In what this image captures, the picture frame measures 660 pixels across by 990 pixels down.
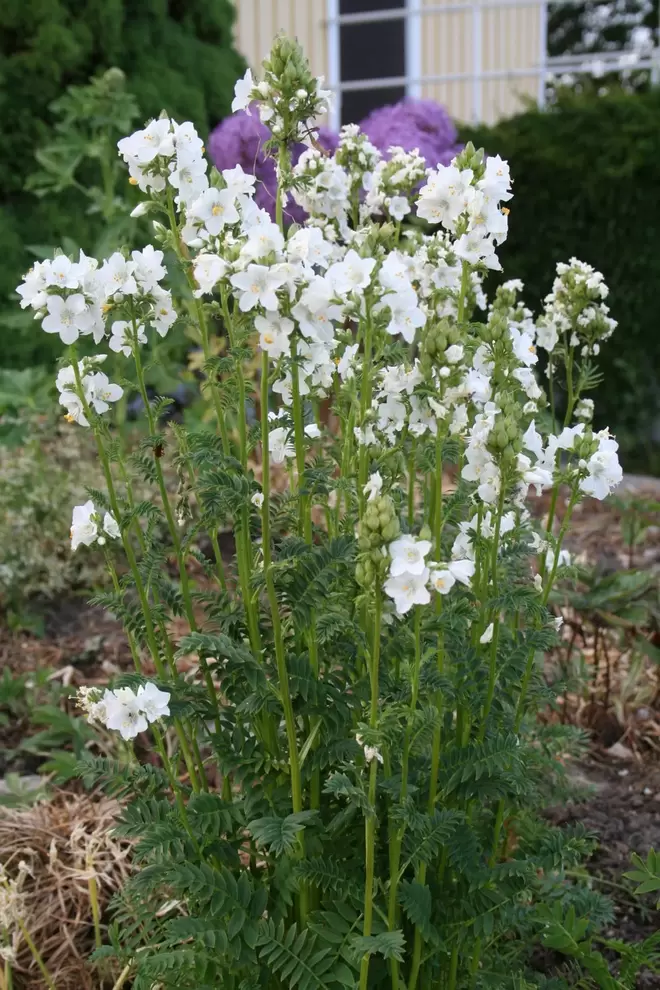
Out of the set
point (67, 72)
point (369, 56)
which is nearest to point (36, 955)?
point (67, 72)

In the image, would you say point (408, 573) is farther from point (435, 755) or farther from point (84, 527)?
point (84, 527)

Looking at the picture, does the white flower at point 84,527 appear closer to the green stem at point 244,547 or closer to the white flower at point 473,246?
the green stem at point 244,547

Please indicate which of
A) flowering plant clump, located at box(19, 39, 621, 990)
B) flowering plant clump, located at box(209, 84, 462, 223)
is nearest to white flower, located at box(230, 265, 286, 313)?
flowering plant clump, located at box(19, 39, 621, 990)

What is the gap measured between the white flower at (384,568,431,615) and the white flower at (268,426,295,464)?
0.46 meters

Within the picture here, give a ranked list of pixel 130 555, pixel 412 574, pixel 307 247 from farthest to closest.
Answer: pixel 130 555
pixel 307 247
pixel 412 574

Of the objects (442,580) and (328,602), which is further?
(328,602)

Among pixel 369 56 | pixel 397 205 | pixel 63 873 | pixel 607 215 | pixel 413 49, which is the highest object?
pixel 369 56

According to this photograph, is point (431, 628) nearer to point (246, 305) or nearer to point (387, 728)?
point (387, 728)

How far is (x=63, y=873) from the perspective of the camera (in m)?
2.11

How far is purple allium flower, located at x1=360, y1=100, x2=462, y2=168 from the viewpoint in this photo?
4.01 meters

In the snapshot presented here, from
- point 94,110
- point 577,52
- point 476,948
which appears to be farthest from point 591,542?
point 577,52

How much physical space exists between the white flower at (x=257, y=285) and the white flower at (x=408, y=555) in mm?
307

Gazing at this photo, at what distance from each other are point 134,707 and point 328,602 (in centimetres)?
31

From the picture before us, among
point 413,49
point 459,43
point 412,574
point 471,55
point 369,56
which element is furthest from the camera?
point 471,55
